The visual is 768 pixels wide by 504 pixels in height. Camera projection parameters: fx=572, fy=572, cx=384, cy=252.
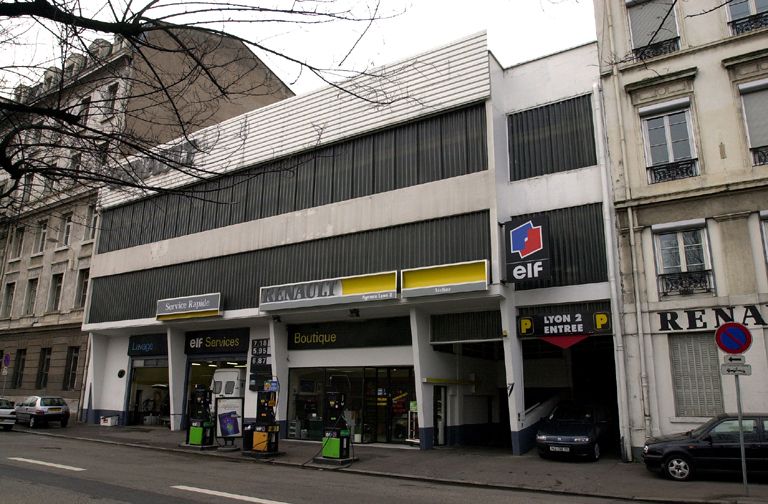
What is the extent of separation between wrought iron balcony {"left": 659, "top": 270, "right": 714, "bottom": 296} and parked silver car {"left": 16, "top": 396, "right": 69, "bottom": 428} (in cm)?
2438

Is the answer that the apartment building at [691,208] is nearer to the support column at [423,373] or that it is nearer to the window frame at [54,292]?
the support column at [423,373]

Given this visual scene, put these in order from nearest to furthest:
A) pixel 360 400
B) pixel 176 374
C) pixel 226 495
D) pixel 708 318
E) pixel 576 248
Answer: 1. pixel 226 495
2. pixel 708 318
3. pixel 576 248
4. pixel 360 400
5. pixel 176 374

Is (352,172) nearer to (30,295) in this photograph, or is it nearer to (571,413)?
(571,413)

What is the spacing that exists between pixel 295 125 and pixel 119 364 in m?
15.0

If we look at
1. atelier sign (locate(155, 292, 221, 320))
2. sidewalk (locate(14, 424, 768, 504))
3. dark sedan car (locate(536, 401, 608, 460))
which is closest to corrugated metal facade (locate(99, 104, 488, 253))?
atelier sign (locate(155, 292, 221, 320))

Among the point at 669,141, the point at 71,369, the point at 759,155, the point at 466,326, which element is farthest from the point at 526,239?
the point at 71,369

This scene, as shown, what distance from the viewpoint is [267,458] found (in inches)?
628

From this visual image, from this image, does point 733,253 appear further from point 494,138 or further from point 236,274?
point 236,274

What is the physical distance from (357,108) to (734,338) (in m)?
14.3

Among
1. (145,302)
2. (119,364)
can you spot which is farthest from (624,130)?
(119,364)

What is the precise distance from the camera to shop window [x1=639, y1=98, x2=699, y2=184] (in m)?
15.7

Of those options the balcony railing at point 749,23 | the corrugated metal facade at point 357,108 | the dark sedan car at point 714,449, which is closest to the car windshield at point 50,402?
the corrugated metal facade at point 357,108

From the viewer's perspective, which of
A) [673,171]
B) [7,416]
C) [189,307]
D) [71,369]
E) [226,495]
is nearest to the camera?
[226,495]

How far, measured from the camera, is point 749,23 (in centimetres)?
1537
